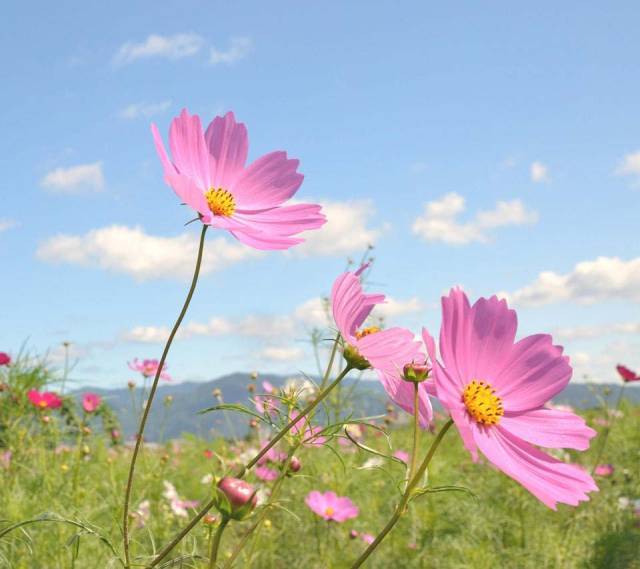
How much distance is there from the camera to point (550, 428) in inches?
34.3

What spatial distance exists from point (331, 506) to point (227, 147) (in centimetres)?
194

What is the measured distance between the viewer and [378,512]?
3082 millimetres

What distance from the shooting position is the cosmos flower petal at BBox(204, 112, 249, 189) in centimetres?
100

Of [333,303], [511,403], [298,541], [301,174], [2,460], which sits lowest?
[298,541]

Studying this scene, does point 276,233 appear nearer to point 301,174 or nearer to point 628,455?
point 301,174

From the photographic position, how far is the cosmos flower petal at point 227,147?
998mm

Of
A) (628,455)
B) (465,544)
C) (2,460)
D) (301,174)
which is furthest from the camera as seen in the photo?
(628,455)

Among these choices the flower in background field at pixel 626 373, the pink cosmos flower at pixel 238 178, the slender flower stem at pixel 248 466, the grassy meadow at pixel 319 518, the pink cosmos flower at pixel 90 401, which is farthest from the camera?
the flower in background field at pixel 626 373

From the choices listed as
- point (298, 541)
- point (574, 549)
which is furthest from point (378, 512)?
point (574, 549)

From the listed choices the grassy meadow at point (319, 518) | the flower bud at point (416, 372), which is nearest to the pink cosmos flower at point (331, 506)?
the grassy meadow at point (319, 518)

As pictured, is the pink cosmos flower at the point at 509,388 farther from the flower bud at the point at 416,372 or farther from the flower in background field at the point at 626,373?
the flower in background field at the point at 626,373

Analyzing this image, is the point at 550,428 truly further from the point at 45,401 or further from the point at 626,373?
the point at 626,373

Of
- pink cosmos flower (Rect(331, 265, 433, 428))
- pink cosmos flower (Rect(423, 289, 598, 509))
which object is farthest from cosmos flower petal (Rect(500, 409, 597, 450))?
pink cosmos flower (Rect(331, 265, 433, 428))

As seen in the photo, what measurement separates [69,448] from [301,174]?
2.69 m
